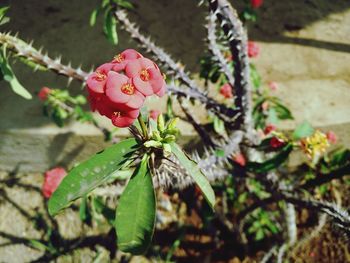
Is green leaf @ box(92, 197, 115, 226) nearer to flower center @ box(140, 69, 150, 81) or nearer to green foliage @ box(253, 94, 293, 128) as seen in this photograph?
green foliage @ box(253, 94, 293, 128)

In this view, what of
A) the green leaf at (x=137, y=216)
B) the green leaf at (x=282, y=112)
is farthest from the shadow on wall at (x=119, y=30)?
the green leaf at (x=137, y=216)

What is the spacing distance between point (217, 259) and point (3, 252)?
1469mm

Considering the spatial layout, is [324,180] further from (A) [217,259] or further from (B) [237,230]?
(A) [217,259]

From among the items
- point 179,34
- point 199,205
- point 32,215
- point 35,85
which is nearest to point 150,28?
point 179,34

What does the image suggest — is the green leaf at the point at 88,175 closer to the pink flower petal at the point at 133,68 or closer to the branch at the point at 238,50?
the pink flower petal at the point at 133,68

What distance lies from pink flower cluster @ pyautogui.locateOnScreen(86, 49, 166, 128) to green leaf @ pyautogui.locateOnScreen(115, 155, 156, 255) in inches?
7.1

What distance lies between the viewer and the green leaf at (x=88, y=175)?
3.09 feet

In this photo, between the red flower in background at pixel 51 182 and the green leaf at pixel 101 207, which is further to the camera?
the red flower in background at pixel 51 182

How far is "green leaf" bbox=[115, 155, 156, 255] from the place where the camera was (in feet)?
2.88

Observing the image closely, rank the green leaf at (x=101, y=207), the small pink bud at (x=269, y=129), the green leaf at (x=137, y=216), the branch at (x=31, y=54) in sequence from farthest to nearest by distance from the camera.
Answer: the small pink bud at (x=269, y=129) < the green leaf at (x=101, y=207) < the branch at (x=31, y=54) < the green leaf at (x=137, y=216)

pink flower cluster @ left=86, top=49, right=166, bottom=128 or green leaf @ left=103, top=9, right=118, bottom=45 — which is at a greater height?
green leaf @ left=103, top=9, right=118, bottom=45

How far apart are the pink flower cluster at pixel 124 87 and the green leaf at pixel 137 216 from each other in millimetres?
181

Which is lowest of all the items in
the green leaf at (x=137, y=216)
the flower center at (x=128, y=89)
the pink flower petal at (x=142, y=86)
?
the green leaf at (x=137, y=216)

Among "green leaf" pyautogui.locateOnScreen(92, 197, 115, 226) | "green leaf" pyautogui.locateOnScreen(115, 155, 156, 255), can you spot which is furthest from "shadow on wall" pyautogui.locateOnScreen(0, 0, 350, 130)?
"green leaf" pyautogui.locateOnScreen(115, 155, 156, 255)
